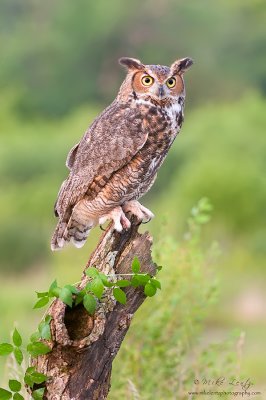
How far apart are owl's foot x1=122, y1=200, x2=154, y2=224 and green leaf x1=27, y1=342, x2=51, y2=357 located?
0.90 metres

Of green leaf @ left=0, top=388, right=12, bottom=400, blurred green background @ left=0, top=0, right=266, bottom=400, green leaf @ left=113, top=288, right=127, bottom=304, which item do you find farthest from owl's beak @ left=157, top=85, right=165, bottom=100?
green leaf @ left=0, top=388, right=12, bottom=400

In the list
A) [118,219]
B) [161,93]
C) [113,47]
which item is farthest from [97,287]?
[113,47]

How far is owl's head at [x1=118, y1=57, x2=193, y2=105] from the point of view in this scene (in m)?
4.15

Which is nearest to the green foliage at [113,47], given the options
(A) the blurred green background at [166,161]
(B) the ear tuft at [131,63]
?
→ (A) the blurred green background at [166,161]

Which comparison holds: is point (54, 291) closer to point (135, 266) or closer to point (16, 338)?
point (16, 338)

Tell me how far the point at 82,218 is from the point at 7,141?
34061mm

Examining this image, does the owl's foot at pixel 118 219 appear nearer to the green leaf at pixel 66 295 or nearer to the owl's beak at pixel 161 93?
the owl's beak at pixel 161 93

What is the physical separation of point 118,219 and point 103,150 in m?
0.36

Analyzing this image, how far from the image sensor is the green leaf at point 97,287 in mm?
3102

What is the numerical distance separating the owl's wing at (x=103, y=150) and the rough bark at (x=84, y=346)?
2.59ft

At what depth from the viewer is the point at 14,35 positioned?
51250 millimetres

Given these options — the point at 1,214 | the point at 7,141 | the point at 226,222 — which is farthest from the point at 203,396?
the point at 7,141

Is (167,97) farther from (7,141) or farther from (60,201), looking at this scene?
(7,141)

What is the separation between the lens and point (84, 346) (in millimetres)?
3170
